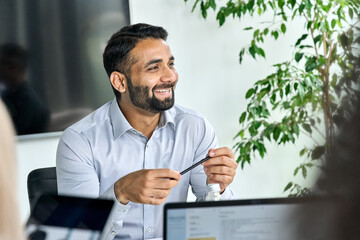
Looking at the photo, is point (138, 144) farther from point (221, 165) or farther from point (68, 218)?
point (68, 218)

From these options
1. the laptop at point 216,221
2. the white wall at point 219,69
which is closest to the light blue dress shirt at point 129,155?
the laptop at point 216,221

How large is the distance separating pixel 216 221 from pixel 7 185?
0.80 m

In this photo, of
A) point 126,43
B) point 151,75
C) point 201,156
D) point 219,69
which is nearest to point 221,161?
point 201,156

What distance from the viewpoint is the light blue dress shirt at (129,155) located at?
6.48 ft

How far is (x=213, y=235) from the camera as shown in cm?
124

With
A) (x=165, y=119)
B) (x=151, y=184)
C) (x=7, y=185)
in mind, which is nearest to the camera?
(x=7, y=185)

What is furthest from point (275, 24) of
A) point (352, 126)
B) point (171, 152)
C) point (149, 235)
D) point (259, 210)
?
point (352, 126)

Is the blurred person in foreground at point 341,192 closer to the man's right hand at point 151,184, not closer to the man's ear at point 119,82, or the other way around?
the man's right hand at point 151,184

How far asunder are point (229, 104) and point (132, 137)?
1540 millimetres

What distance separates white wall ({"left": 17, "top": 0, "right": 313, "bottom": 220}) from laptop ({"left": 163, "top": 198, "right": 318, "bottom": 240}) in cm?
224

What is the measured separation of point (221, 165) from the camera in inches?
72.3

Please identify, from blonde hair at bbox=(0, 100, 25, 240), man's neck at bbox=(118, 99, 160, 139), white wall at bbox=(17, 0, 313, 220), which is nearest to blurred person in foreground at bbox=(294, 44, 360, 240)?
blonde hair at bbox=(0, 100, 25, 240)

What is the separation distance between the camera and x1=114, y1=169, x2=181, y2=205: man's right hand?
1671 millimetres

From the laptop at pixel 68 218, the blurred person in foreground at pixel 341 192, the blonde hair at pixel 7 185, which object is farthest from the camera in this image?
the laptop at pixel 68 218
